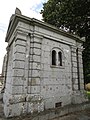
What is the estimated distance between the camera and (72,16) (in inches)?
455

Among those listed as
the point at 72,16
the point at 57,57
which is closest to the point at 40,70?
the point at 57,57

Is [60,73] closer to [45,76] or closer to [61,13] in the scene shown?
[45,76]

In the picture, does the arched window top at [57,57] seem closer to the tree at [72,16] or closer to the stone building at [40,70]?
the stone building at [40,70]

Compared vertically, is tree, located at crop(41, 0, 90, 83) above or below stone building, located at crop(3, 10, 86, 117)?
above

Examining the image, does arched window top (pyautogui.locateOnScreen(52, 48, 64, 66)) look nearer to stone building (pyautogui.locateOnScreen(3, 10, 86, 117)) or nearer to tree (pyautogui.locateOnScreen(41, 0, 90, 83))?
stone building (pyautogui.locateOnScreen(3, 10, 86, 117))

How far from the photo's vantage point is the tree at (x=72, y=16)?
11.2m

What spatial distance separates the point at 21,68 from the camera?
5.95 metres

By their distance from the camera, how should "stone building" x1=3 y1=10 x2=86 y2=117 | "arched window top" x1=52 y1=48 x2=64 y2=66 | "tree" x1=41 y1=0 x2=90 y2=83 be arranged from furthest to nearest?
1. "tree" x1=41 y1=0 x2=90 y2=83
2. "arched window top" x1=52 y1=48 x2=64 y2=66
3. "stone building" x1=3 y1=10 x2=86 y2=117

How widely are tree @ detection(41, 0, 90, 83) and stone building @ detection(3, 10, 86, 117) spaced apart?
3.99 metres

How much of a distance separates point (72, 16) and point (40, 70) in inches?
311

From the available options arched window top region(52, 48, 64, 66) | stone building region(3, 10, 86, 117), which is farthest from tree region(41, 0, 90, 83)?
arched window top region(52, 48, 64, 66)

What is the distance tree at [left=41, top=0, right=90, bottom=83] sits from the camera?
11.2 metres

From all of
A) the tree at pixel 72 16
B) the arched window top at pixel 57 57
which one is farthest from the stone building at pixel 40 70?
the tree at pixel 72 16

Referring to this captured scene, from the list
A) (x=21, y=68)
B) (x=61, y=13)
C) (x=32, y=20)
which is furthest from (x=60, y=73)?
(x=61, y=13)
